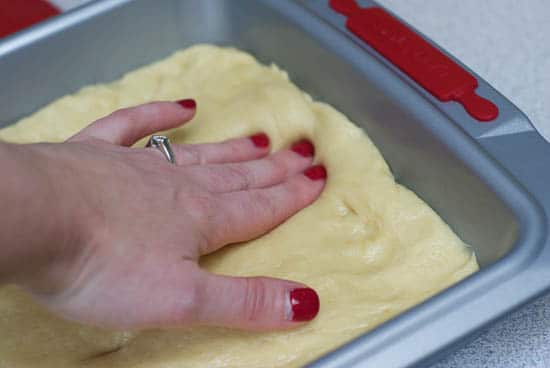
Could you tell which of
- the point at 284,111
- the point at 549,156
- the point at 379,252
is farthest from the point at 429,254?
the point at 284,111

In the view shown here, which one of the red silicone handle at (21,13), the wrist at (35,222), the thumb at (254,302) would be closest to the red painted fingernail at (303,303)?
the thumb at (254,302)

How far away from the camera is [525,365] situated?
72cm

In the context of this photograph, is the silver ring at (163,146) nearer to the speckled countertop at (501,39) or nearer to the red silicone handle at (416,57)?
the red silicone handle at (416,57)

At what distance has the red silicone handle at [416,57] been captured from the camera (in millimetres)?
811

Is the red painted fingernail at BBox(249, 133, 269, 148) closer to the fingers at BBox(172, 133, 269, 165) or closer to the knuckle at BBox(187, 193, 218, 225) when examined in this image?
the fingers at BBox(172, 133, 269, 165)

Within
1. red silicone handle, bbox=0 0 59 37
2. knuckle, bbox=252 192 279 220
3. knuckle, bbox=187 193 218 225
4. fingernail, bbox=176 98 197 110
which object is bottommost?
knuckle, bbox=252 192 279 220

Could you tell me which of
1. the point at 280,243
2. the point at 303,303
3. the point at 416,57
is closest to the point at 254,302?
→ the point at 303,303

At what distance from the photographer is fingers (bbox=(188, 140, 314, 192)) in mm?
793

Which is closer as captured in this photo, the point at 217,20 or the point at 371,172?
the point at 371,172

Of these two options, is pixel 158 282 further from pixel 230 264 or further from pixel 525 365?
pixel 525 365

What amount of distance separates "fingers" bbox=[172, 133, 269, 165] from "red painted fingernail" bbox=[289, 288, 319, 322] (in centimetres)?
25

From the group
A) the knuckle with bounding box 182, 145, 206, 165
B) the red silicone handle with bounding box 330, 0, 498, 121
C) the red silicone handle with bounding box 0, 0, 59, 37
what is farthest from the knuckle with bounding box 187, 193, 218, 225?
the red silicone handle with bounding box 0, 0, 59, 37

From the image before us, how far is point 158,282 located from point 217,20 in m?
0.55

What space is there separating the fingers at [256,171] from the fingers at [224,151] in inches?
1.1
